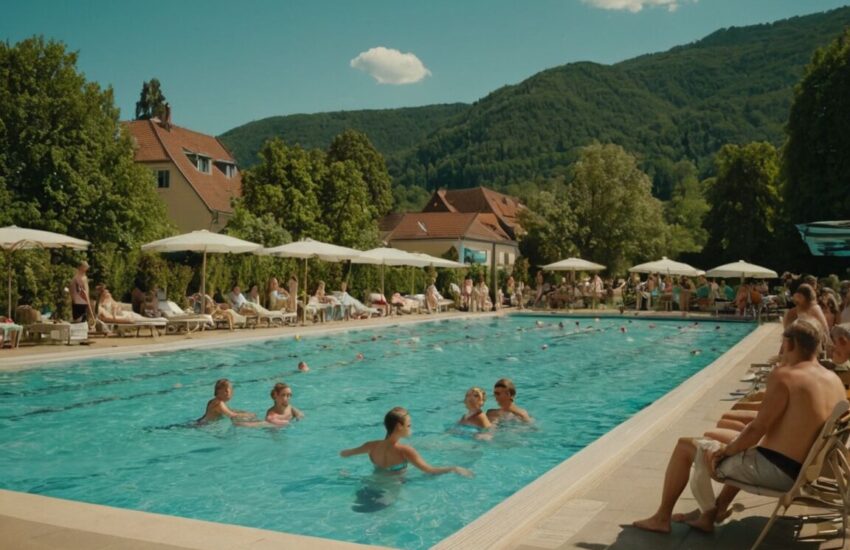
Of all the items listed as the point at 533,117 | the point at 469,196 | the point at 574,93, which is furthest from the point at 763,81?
the point at 469,196

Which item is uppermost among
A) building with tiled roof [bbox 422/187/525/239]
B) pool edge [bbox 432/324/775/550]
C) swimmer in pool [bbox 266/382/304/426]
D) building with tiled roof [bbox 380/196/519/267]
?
building with tiled roof [bbox 422/187/525/239]

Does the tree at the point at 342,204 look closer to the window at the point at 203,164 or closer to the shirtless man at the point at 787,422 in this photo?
the window at the point at 203,164

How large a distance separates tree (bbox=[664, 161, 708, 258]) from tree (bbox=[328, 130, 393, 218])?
25.9 m

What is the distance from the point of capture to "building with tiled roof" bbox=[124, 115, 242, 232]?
4391 cm

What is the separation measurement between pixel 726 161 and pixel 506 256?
19009 millimetres

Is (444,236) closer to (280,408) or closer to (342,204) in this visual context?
(342,204)

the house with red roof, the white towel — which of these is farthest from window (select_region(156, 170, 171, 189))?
the white towel

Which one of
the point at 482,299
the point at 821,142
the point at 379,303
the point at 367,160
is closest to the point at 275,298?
the point at 379,303

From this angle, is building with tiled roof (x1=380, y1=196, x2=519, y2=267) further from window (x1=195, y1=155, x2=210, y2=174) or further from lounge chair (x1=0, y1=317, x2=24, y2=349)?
lounge chair (x1=0, y1=317, x2=24, y2=349)

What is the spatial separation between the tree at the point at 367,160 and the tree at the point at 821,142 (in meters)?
31.7

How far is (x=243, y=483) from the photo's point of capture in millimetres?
7238

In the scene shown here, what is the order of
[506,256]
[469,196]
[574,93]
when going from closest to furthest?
[506,256] → [469,196] → [574,93]

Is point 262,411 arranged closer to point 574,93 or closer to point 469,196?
point 469,196

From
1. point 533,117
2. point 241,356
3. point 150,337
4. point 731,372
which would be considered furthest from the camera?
point 533,117
